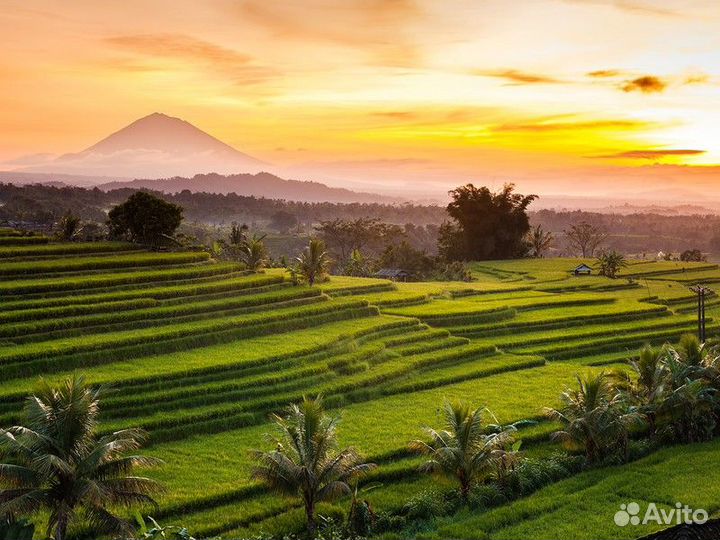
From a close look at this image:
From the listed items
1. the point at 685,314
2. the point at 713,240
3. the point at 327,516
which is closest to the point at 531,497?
the point at 327,516

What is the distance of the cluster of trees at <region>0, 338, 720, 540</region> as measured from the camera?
1237 cm

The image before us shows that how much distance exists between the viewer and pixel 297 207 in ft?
477

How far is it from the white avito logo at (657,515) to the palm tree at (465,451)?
2.81 meters

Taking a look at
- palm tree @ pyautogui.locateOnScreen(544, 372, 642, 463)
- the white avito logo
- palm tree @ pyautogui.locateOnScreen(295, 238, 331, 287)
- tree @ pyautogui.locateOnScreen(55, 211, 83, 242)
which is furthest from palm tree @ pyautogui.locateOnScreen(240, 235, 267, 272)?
the white avito logo

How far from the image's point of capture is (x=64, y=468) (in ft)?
39.4

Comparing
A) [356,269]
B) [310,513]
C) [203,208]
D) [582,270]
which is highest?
[203,208]

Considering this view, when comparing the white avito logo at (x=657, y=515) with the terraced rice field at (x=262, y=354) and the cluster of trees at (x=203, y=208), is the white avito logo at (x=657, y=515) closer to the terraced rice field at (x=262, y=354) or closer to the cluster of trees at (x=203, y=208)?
the terraced rice field at (x=262, y=354)

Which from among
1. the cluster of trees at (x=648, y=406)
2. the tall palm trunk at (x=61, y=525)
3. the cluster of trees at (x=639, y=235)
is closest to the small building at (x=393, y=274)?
the cluster of trees at (x=648, y=406)

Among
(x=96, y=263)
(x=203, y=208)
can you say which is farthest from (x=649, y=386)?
(x=203, y=208)

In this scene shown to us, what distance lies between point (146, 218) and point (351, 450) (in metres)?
24.3

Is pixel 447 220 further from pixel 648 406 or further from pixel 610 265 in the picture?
pixel 648 406

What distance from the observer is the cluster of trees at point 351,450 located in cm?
1237

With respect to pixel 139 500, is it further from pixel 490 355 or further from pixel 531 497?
pixel 490 355

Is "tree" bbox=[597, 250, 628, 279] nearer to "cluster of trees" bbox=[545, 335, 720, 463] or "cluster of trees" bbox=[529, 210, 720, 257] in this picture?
"cluster of trees" bbox=[545, 335, 720, 463]
